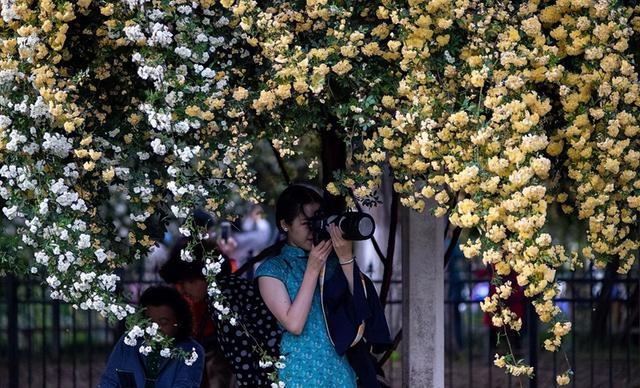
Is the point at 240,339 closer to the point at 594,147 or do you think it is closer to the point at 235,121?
the point at 235,121

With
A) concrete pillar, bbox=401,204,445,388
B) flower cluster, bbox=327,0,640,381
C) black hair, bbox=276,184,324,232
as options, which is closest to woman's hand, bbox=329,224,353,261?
black hair, bbox=276,184,324,232

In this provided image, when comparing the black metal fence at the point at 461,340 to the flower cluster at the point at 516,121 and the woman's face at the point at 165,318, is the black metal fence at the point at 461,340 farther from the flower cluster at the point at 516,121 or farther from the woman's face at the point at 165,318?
the flower cluster at the point at 516,121

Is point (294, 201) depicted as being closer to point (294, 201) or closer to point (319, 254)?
point (294, 201)

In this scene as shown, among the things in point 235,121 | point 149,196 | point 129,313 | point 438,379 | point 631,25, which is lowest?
point 438,379

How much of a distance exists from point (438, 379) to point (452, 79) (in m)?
1.82

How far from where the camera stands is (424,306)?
5.26 m

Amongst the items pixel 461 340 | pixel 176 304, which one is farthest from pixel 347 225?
pixel 461 340

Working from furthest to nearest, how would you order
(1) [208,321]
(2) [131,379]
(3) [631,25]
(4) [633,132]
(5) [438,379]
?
(1) [208,321]
(5) [438,379]
(2) [131,379]
(3) [631,25]
(4) [633,132]

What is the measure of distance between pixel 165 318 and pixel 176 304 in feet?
0.26

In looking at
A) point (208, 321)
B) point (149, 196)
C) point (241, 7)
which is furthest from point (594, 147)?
point (208, 321)

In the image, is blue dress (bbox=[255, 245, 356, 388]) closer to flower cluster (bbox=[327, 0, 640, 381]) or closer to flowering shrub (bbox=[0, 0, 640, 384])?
flowering shrub (bbox=[0, 0, 640, 384])

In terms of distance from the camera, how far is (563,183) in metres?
4.25

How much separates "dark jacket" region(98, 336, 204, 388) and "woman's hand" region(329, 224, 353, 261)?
922 mm

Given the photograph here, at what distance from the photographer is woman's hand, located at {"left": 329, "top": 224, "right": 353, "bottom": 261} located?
178 inches
